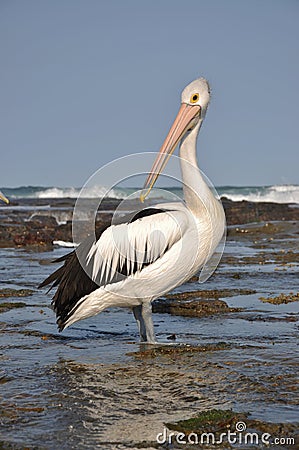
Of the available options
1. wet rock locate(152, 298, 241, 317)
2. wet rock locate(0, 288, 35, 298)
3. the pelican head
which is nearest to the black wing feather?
the pelican head

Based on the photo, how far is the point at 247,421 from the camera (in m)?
4.06

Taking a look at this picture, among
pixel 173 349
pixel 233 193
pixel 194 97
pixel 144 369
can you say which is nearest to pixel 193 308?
pixel 173 349

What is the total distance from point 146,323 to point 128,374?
3.46 feet

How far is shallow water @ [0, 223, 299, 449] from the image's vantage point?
4055mm

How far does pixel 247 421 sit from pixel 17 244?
14.5 m

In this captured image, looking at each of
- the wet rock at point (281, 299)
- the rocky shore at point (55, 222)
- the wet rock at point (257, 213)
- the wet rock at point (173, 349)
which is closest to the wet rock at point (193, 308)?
the wet rock at point (281, 299)

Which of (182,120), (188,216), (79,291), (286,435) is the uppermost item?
(182,120)

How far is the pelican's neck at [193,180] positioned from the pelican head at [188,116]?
6cm

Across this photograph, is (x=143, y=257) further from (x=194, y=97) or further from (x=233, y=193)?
(x=233, y=193)

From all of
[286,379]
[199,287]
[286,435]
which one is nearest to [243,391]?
[286,379]

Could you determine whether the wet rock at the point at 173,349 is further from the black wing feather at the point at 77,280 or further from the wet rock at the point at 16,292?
the wet rock at the point at 16,292

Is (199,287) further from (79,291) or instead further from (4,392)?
(4,392)

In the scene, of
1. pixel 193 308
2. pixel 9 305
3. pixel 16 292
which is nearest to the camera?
pixel 193 308

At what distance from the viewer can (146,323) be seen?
6.25 meters
